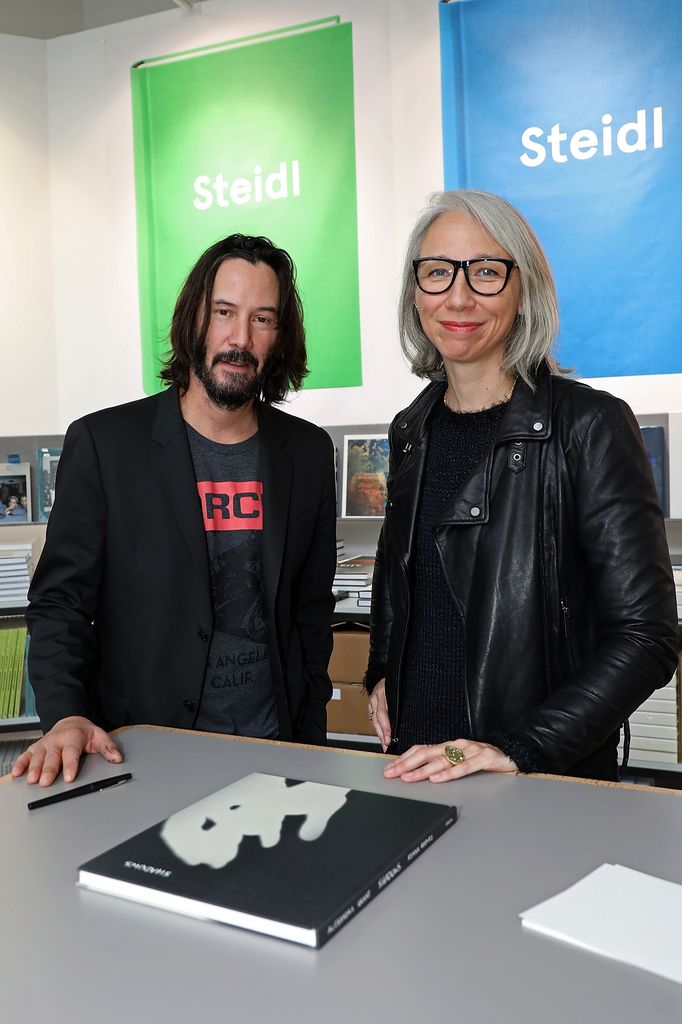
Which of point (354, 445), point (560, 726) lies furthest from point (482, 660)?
point (354, 445)

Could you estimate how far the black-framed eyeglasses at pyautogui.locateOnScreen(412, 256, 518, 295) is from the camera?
1649 millimetres

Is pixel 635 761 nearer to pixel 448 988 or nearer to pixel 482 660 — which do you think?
pixel 482 660

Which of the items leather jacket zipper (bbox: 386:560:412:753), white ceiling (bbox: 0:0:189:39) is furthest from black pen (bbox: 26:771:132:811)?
white ceiling (bbox: 0:0:189:39)

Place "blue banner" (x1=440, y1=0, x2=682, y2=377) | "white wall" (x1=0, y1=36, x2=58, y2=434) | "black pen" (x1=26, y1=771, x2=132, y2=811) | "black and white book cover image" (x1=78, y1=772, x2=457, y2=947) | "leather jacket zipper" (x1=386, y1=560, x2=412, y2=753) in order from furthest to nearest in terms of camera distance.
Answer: "white wall" (x1=0, y1=36, x2=58, y2=434)
"blue banner" (x1=440, y1=0, x2=682, y2=377)
"leather jacket zipper" (x1=386, y1=560, x2=412, y2=753)
"black pen" (x1=26, y1=771, x2=132, y2=811)
"black and white book cover image" (x1=78, y1=772, x2=457, y2=947)

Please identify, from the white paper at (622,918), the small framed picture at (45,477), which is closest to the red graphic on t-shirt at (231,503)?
the white paper at (622,918)

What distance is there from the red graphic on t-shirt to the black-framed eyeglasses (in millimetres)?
547

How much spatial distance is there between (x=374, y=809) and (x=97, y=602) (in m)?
0.91

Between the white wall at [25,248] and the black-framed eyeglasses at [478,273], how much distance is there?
9.64 ft

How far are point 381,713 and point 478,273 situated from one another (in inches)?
33.2

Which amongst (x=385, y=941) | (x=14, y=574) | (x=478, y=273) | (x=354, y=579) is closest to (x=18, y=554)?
(x=14, y=574)

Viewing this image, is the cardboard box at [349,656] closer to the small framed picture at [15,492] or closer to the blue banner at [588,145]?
the blue banner at [588,145]

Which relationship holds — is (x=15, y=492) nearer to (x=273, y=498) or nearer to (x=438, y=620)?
(x=273, y=498)

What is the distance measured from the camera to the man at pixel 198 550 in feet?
5.75

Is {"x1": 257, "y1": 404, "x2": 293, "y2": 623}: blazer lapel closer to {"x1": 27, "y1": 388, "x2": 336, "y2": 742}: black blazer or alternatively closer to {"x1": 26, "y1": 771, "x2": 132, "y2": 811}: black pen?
{"x1": 27, "y1": 388, "x2": 336, "y2": 742}: black blazer
